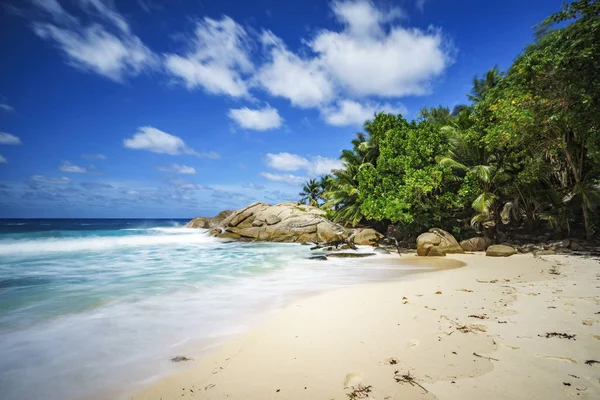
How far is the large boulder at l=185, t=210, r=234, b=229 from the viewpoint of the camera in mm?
38562

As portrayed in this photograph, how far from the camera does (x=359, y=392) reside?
2336 millimetres

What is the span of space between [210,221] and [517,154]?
3710 centimetres

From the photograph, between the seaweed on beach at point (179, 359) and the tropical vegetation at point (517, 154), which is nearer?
the seaweed on beach at point (179, 359)

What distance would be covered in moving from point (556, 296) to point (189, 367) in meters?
6.13

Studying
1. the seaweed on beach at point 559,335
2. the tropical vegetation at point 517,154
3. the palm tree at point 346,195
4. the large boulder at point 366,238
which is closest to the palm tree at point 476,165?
the tropical vegetation at point 517,154

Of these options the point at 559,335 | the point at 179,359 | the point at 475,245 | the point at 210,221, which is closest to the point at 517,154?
the point at 475,245

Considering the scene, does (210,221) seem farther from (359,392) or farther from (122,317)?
(359,392)

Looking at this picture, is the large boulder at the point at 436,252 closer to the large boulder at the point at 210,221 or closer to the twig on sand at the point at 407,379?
the twig on sand at the point at 407,379

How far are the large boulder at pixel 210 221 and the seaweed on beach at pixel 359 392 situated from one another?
123ft

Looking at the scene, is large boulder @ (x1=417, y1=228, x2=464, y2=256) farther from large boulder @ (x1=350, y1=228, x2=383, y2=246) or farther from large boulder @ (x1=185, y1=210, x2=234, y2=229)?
large boulder @ (x1=185, y1=210, x2=234, y2=229)

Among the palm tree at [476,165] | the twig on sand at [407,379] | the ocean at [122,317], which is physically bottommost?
the ocean at [122,317]

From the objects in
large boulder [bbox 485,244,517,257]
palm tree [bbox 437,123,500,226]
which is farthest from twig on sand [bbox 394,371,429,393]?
palm tree [bbox 437,123,500,226]

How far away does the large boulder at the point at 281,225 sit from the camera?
22.4m

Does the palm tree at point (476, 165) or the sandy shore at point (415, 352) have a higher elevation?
the palm tree at point (476, 165)
